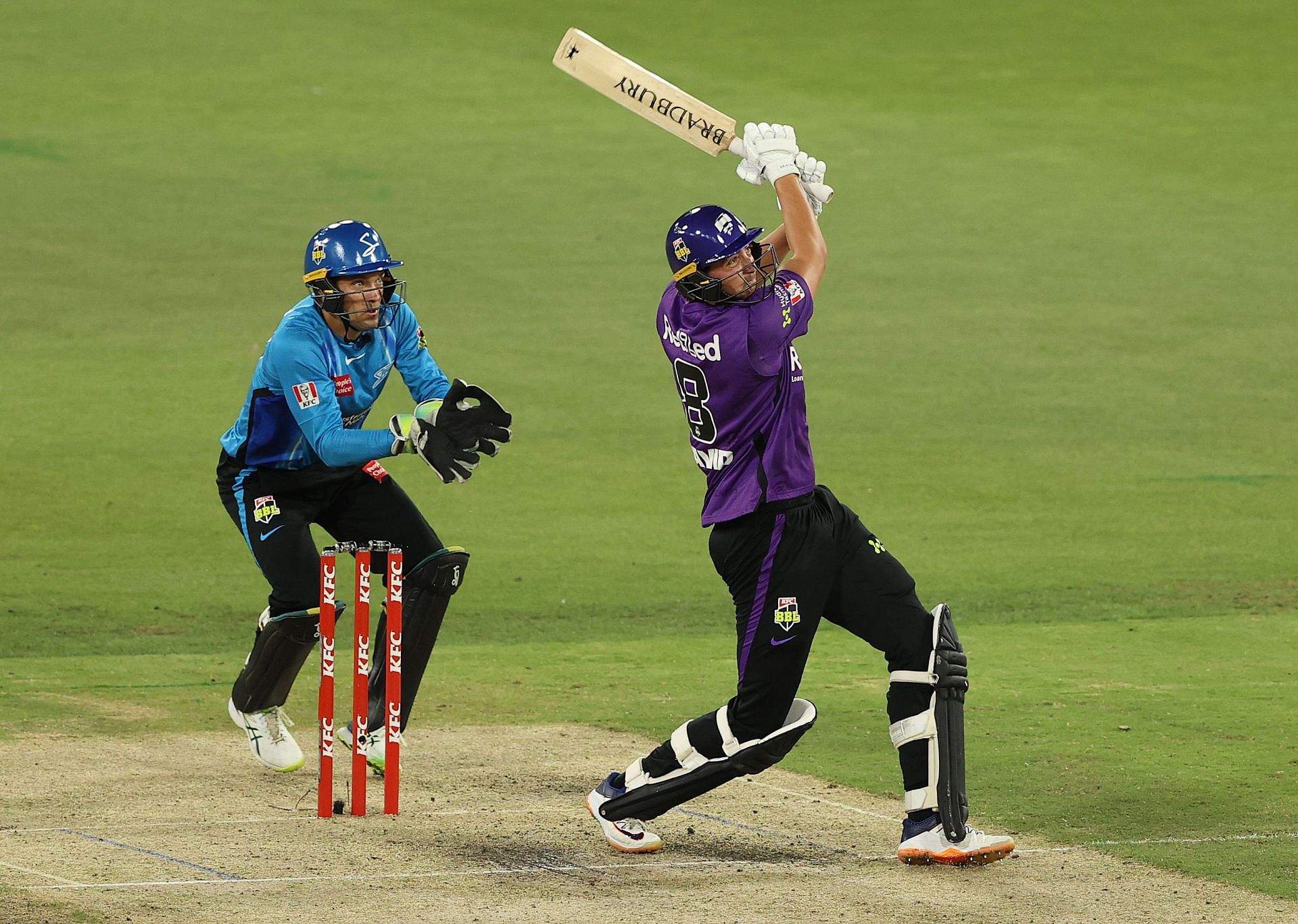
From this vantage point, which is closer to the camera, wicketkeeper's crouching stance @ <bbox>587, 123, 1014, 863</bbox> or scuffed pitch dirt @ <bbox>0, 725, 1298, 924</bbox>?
scuffed pitch dirt @ <bbox>0, 725, 1298, 924</bbox>

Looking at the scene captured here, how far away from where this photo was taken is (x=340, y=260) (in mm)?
7438

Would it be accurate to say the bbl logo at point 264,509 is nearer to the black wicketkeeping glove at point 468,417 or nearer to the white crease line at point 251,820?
the black wicketkeeping glove at point 468,417

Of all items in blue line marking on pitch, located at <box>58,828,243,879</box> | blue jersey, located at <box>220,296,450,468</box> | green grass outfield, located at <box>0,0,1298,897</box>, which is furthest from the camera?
green grass outfield, located at <box>0,0,1298,897</box>

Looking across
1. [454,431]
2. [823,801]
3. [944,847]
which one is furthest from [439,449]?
[944,847]

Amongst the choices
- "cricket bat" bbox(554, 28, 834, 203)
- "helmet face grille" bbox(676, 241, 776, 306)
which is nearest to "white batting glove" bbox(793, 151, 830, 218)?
"cricket bat" bbox(554, 28, 834, 203)

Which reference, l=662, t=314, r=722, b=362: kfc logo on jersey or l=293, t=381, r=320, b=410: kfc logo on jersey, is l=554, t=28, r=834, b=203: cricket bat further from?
l=293, t=381, r=320, b=410: kfc logo on jersey

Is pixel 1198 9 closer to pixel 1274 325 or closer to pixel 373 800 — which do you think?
pixel 1274 325

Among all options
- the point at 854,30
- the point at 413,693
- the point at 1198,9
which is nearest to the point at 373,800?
the point at 413,693

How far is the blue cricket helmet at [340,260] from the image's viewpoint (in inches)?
293

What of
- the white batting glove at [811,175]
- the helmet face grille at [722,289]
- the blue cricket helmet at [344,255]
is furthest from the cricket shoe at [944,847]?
the blue cricket helmet at [344,255]

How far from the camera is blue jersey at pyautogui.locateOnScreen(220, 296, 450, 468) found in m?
7.24

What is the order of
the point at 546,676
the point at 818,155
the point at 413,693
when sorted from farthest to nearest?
1. the point at 818,155
2. the point at 546,676
3. the point at 413,693

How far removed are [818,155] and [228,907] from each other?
1960 cm

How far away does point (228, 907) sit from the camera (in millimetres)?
5832
